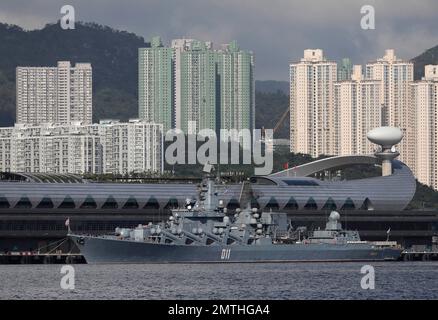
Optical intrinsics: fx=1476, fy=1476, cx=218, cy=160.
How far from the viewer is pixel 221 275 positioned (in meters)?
103

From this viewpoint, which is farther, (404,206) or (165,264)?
(404,206)

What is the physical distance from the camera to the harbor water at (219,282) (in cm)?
8344

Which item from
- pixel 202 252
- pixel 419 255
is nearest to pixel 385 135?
pixel 419 255

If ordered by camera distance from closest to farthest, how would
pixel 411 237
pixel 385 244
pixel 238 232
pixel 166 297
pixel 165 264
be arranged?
pixel 166 297, pixel 165 264, pixel 238 232, pixel 385 244, pixel 411 237

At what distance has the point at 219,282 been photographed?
310 feet

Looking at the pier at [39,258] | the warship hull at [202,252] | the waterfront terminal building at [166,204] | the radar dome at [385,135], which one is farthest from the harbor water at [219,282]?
the radar dome at [385,135]

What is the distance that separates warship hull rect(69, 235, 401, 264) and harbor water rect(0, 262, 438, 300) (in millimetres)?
4353

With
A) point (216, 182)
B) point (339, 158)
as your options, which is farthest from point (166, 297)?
point (339, 158)

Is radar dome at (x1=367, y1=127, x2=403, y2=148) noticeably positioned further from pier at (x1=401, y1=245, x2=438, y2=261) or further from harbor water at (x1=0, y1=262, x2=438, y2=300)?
harbor water at (x1=0, y1=262, x2=438, y2=300)

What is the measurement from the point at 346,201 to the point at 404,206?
10.2m

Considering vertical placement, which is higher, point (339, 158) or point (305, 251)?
point (339, 158)

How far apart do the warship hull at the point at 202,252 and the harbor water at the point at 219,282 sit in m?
4.35

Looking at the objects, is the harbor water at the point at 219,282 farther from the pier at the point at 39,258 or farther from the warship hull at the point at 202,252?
the pier at the point at 39,258
